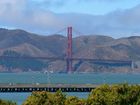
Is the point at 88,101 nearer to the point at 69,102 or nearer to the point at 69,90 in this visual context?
the point at 69,102

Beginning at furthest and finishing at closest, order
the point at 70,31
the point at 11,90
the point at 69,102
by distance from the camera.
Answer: the point at 70,31, the point at 11,90, the point at 69,102

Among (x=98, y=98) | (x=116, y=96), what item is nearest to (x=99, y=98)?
(x=98, y=98)

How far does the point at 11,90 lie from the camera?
9062cm

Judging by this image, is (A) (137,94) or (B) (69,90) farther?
(B) (69,90)

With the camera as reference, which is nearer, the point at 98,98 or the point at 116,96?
the point at 98,98

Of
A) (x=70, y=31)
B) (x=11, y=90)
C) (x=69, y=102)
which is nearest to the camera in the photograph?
(x=69, y=102)

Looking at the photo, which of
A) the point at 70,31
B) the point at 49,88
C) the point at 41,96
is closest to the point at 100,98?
the point at 41,96

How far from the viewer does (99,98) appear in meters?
33.2

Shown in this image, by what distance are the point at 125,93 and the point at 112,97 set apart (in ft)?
4.02

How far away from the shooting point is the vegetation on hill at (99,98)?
33.1m

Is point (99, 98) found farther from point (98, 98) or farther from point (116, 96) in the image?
point (116, 96)

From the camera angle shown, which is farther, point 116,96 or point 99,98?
point 116,96

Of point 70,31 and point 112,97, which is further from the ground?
point 70,31

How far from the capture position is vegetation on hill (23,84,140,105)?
33125mm
